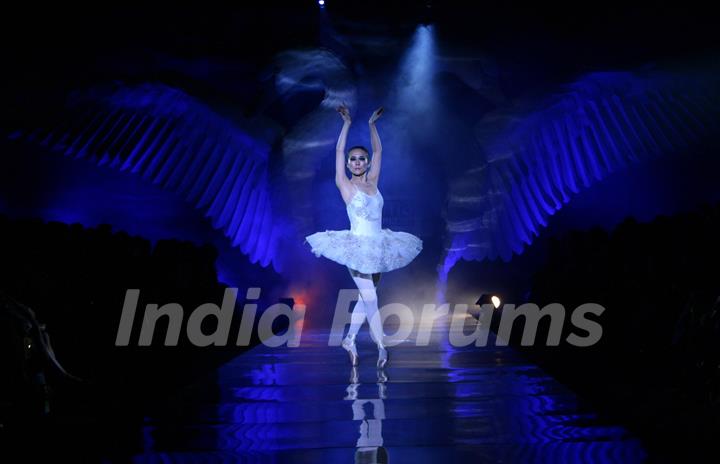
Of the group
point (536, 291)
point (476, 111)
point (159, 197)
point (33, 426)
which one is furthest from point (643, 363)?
point (159, 197)

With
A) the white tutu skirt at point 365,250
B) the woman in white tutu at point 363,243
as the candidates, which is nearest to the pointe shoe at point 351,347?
the woman in white tutu at point 363,243

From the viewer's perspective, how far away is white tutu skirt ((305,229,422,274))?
6041mm

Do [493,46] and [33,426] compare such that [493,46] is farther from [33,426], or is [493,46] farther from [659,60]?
[33,426]

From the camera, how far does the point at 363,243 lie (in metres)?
6.13

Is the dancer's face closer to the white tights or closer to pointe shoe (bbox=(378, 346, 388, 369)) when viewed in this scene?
the white tights

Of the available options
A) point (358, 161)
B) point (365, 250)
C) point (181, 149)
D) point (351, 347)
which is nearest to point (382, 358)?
point (351, 347)

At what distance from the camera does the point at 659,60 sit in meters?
11.6

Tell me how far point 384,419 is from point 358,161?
9.43ft

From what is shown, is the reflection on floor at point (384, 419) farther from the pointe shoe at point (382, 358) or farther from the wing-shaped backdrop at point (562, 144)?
the wing-shaped backdrop at point (562, 144)

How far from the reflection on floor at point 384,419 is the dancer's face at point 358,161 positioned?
1.58 m

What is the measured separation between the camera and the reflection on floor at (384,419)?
310 centimetres

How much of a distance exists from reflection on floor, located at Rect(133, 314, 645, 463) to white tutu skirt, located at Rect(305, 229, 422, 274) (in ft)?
2.63

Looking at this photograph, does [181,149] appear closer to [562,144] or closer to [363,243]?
[562,144]

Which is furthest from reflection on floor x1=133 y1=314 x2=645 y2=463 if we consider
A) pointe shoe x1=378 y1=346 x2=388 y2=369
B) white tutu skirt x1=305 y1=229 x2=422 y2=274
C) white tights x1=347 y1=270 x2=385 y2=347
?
white tutu skirt x1=305 y1=229 x2=422 y2=274
